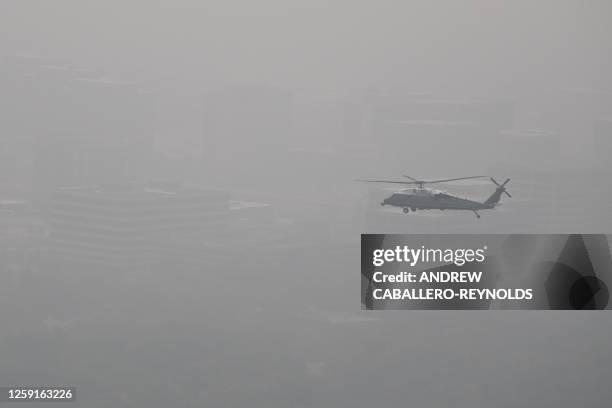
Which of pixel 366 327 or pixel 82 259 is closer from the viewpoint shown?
pixel 366 327

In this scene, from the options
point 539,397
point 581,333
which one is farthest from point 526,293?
point 581,333

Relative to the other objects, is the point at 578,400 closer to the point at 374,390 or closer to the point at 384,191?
the point at 374,390

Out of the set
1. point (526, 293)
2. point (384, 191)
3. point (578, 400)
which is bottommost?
point (578, 400)

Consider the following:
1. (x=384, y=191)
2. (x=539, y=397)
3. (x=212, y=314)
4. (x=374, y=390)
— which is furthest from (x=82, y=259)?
(x=539, y=397)

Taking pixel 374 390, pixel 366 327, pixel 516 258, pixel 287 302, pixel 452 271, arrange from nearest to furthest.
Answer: pixel 452 271, pixel 374 390, pixel 516 258, pixel 366 327, pixel 287 302

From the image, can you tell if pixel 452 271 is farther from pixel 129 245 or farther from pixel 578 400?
pixel 129 245

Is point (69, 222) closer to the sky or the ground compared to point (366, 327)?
closer to the sky

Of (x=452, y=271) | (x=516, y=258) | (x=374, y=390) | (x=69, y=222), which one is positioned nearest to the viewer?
(x=452, y=271)

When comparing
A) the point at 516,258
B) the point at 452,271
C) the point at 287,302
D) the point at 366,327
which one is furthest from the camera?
the point at 287,302

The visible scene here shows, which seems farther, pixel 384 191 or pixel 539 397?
pixel 384 191
